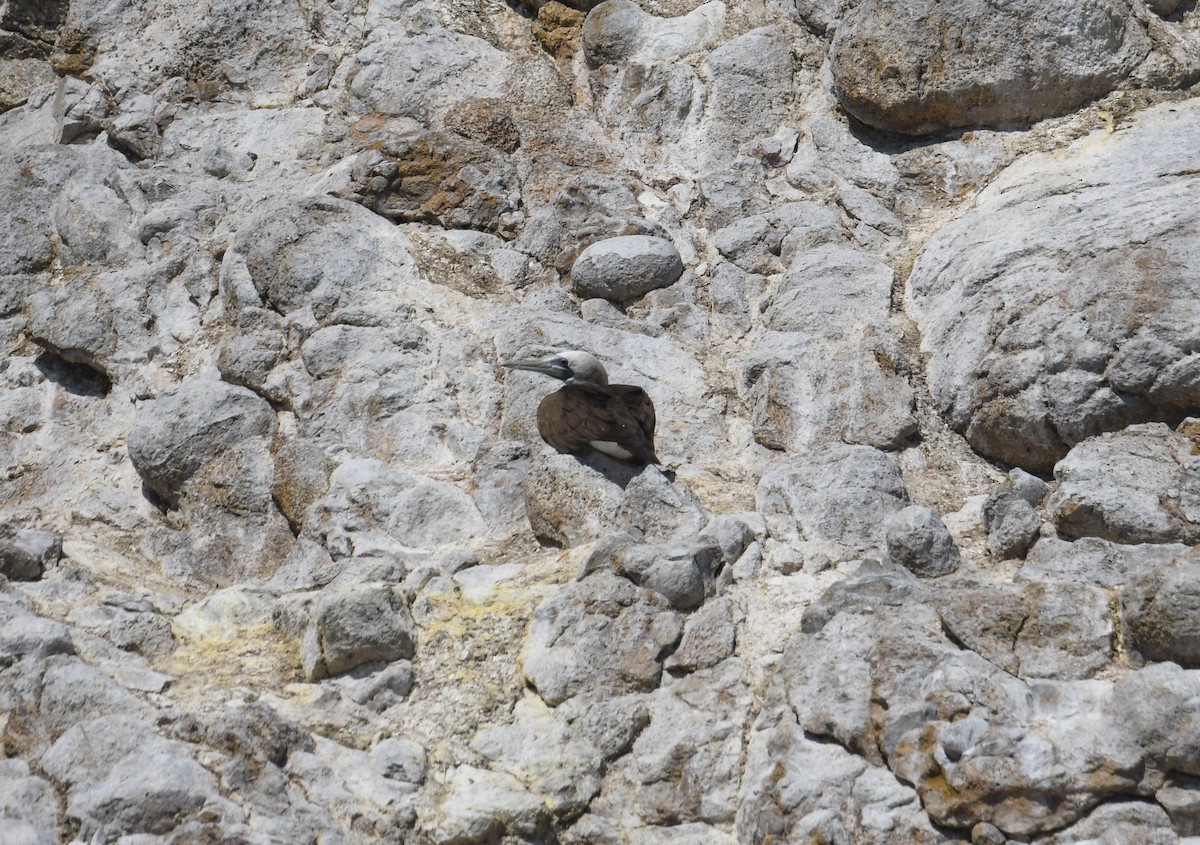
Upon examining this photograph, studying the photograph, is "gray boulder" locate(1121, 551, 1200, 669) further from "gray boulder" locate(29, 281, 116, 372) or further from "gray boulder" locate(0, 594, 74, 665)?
"gray boulder" locate(29, 281, 116, 372)

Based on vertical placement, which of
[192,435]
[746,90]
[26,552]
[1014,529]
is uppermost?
[746,90]

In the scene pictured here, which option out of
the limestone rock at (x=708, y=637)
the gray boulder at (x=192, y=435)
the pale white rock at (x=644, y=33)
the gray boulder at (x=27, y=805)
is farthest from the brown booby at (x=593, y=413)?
the pale white rock at (x=644, y=33)

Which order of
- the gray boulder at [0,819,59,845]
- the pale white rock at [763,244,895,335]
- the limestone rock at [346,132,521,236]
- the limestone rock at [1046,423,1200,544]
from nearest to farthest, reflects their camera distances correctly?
the gray boulder at [0,819,59,845], the limestone rock at [1046,423,1200,544], the pale white rock at [763,244,895,335], the limestone rock at [346,132,521,236]

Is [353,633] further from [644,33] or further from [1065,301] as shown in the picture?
[644,33]

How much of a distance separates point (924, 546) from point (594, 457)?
209cm

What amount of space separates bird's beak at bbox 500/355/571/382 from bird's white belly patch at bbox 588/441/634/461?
455 millimetres

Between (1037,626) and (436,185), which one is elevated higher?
(1037,626)

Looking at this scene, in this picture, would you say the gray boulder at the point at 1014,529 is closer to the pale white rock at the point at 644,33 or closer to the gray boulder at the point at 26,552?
the gray boulder at the point at 26,552

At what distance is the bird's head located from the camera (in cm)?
756

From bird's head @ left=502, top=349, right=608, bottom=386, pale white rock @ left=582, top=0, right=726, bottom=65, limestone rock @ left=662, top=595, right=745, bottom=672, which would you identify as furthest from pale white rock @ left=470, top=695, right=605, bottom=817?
pale white rock @ left=582, top=0, right=726, bottom=65

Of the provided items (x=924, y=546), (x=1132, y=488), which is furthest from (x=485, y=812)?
(x=1132, y=488)

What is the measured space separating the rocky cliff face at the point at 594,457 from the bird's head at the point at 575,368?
46cm

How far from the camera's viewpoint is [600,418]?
7.46 meters

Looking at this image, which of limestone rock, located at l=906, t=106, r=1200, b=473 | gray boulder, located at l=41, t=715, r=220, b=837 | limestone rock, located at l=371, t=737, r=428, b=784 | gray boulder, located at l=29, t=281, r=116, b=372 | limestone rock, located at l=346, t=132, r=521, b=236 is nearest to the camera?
gray boulder, located at l=41, t=715, r=220, b=837
